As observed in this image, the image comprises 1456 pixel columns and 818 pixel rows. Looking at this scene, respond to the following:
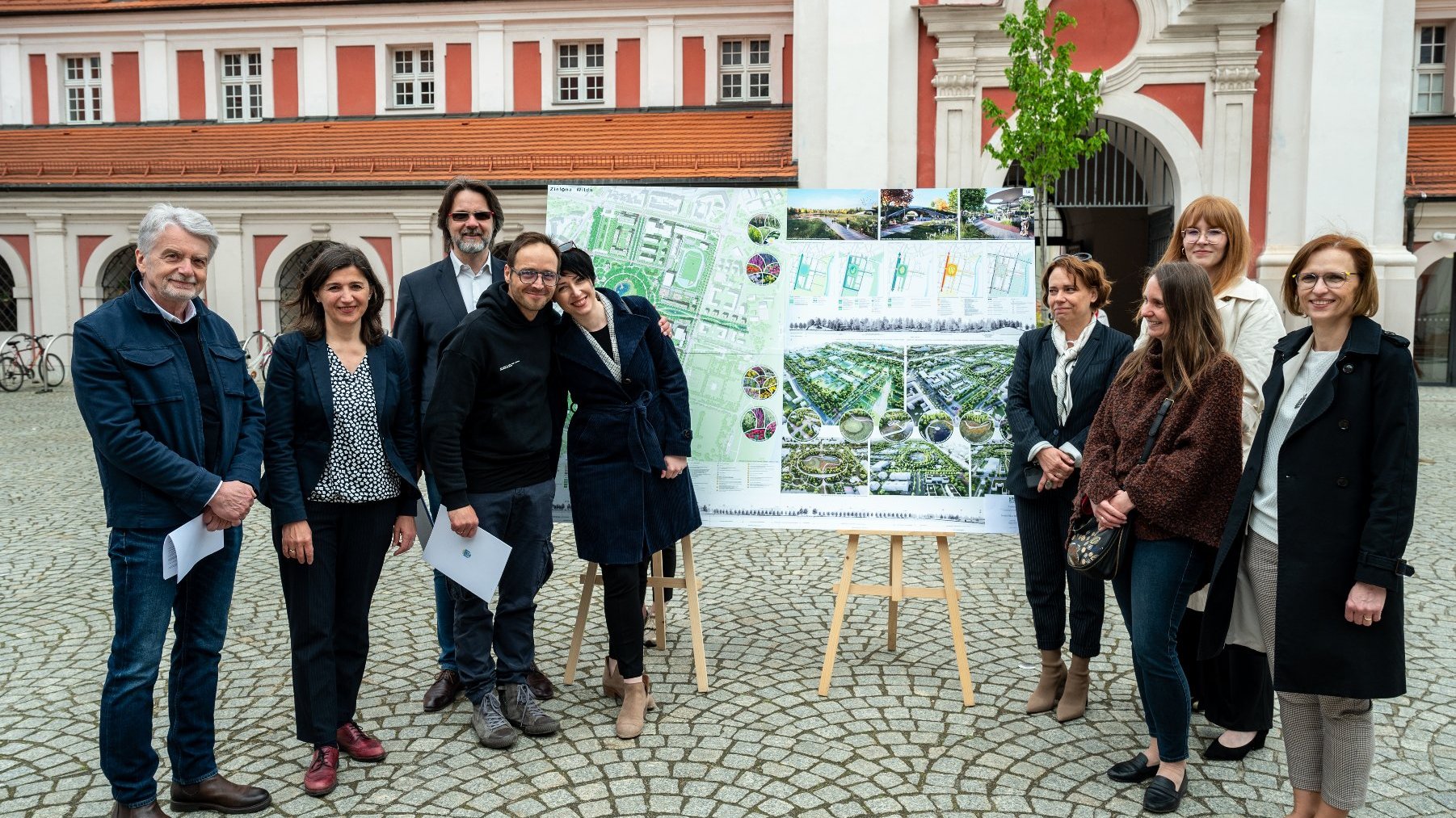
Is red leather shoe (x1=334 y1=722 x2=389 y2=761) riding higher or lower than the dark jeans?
lower

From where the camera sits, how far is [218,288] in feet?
72.1

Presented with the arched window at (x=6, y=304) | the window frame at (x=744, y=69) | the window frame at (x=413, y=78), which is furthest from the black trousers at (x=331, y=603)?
the arched window at (x=6, y=304)

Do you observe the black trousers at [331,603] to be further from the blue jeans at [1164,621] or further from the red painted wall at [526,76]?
the red painted wall at [526,76]

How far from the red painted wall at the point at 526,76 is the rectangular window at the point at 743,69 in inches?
156

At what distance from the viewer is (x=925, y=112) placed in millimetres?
16891

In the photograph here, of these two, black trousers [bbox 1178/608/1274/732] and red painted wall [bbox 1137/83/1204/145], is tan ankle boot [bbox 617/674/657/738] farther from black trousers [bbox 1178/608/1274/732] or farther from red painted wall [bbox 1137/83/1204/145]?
red painted wall [bbox 1137/83/1204/145]

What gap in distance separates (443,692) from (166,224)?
7.34 feet

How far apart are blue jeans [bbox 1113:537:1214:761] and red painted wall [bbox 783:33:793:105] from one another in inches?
788

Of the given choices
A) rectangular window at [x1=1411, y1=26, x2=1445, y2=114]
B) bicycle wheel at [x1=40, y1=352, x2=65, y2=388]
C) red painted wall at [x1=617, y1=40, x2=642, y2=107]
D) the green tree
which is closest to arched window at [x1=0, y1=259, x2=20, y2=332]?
bicycle wheel at [x1=40, y1=352, x2=65, y2=388]

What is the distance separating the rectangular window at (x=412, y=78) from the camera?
76.8 ft

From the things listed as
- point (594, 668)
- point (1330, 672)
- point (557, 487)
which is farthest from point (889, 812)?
point (557, 487)

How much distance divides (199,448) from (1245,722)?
12.4 feet

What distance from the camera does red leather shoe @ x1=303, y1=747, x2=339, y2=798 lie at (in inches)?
143

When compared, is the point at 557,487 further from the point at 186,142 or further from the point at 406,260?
the point at 186,142
